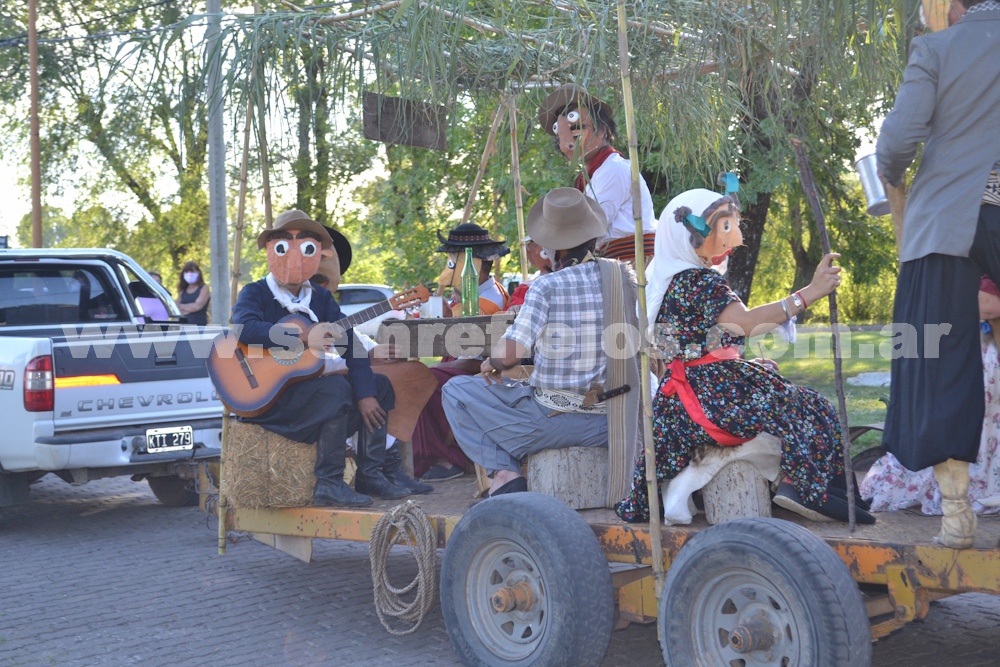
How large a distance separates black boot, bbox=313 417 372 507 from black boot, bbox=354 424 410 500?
181mm

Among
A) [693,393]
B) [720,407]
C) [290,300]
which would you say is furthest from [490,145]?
[720,407]

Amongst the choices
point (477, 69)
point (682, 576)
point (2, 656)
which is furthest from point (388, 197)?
point (682, 576)

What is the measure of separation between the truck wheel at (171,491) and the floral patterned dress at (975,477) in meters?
6.14

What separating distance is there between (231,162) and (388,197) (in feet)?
32.9

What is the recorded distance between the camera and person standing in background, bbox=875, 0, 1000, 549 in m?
3.32

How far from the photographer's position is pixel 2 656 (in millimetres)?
5008

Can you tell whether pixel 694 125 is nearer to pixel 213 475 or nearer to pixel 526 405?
pixel 526 405

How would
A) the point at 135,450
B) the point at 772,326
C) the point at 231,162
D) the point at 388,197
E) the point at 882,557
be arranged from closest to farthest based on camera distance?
1. the point at 882,557
2. the point at 772,326
3. the point at 231,162
4. the point at 135,450
5. the point at 388,197

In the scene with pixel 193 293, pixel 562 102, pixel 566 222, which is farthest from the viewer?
pixel 193 293

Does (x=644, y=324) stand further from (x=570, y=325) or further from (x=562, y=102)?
(x=562, y=102)

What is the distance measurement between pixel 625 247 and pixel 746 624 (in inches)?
104

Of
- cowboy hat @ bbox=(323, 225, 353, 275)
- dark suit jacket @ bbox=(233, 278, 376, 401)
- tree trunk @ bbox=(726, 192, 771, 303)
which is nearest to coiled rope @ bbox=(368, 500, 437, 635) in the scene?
dark suit jacket @ bbox=(233, 278, 376, 401)

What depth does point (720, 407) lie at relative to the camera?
4.04 m

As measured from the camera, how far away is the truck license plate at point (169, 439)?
7793 mm
